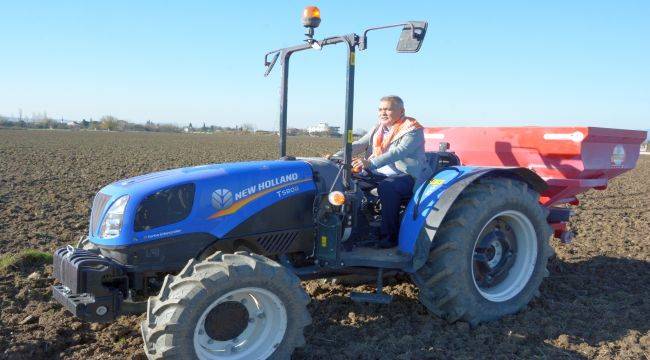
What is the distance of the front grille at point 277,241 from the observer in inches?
160

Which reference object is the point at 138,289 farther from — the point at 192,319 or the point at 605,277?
the point at 605,277

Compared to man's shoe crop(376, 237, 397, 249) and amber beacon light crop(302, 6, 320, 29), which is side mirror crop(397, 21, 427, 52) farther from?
man's shoe crop(376, 237, 397, 249)

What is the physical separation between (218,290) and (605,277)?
4.39 meters

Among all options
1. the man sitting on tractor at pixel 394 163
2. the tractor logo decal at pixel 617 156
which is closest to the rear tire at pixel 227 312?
the man sitting on tractor at pixel 394 163

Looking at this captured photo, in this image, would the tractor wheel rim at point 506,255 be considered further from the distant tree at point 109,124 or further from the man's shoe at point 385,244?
the distant tree at point 109,124

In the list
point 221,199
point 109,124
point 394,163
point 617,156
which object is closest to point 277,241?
point 221,199

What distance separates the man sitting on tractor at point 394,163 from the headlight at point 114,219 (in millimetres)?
1714

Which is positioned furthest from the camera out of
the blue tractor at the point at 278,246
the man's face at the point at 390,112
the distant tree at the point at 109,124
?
the distant tree at the point at 109,124

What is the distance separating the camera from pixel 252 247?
160 inches

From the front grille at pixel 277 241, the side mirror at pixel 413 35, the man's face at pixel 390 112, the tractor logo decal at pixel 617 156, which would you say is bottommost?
the front grille at pixel 277 241

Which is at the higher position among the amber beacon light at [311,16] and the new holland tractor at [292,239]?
the amber beacon light at [311,16]

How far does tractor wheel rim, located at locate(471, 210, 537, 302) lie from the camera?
15.5 ft

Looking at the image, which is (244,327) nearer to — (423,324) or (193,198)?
(193,198)

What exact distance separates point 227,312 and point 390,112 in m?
2.18
